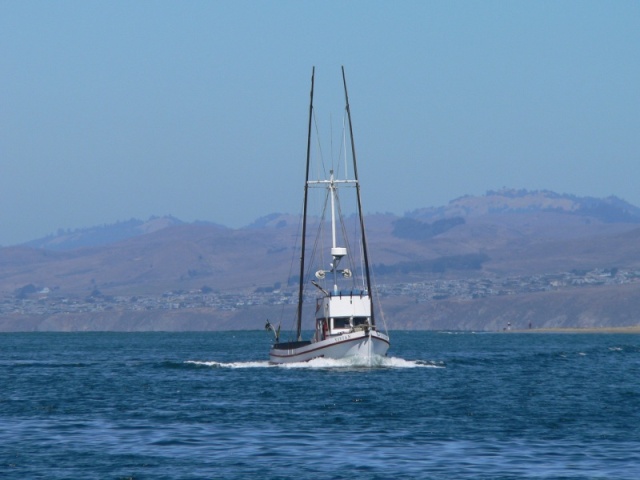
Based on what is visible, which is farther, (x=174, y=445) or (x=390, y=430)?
(x=390, y=430)

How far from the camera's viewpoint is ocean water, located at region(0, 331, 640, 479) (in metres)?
51.4

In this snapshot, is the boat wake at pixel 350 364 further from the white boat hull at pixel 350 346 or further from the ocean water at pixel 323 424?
the white boat hull at pixel 350 346

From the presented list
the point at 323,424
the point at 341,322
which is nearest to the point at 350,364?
the point at 341,322

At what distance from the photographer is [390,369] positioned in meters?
104

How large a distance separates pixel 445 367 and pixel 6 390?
38943 millimetres

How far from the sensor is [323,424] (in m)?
65.2

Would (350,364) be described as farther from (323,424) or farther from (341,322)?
(323,424)

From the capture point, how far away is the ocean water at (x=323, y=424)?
5141 cm

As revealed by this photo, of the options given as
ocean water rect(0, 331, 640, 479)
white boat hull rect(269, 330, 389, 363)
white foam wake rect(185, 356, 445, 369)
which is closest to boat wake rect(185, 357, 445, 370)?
white foam wake rect(185, 356, 445, 369)

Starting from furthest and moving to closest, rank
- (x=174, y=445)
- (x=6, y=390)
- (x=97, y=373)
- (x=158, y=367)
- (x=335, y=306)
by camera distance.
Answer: (x=158, y=367)
(x=97, y=373)
(x=335, y=306)
(x=6, y=390)
(x=174, y=445)

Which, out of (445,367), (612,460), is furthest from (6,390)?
(612,460)

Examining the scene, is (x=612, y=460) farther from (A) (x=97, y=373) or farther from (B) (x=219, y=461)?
(A) (x=97, y=373)

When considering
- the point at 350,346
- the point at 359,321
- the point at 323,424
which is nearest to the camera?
the point at 323,424

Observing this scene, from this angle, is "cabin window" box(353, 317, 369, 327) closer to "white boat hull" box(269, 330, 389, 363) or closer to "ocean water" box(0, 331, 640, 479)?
"white boat hull" box(269, 330, 389, 363)
